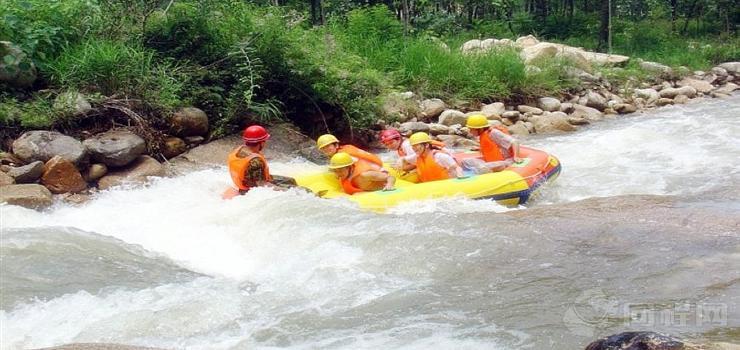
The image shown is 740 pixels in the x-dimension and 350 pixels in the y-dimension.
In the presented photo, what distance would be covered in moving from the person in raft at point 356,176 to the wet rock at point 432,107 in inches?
164

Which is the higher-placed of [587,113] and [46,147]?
[46,147]

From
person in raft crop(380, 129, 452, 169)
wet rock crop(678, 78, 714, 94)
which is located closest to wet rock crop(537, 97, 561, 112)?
wet rock crop(678, 78, 714, 94)

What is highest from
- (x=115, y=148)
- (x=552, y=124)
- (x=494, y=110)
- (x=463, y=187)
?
(x=115, y=148)

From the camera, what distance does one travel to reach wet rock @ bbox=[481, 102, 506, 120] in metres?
10.6

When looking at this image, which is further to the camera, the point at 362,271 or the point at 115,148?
the point at 115,148

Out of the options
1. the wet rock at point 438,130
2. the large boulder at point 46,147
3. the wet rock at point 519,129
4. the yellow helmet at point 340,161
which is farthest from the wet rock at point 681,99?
the large boulder at point 46,147

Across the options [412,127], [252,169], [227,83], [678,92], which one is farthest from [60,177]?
[678,92]

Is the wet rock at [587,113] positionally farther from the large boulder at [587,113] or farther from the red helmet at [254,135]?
the red helmet at [254,135]

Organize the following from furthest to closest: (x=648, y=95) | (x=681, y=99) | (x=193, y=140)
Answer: (x=681, y=99) < (x=648, y=95) < (x=193, y=140)

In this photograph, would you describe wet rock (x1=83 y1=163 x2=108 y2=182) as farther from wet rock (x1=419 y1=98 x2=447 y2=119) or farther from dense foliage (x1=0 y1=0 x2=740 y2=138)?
wet rock (x1=419 y1=98 x2=447 y2=119)

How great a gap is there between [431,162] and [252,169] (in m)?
1.64

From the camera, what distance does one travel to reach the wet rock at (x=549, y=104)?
11.5 meters

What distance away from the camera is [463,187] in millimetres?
6168

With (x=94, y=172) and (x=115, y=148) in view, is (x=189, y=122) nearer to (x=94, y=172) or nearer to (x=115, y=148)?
(x=115, y=148)
